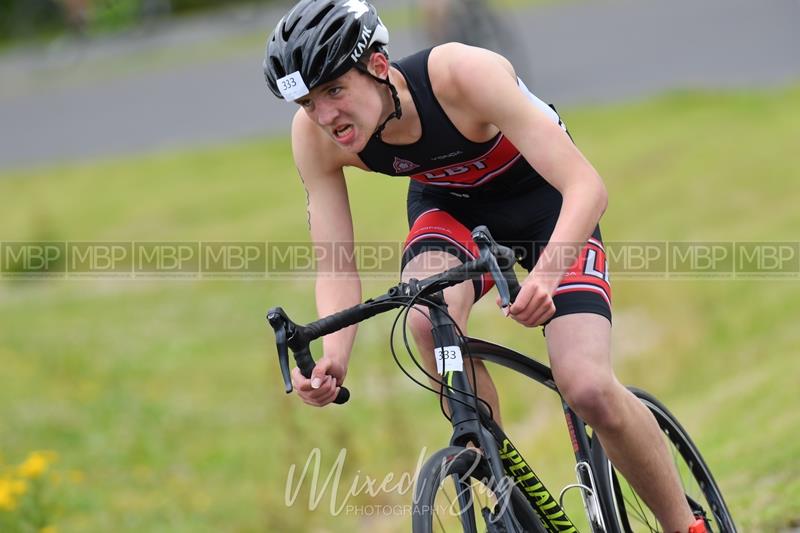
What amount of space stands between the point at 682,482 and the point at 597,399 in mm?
642

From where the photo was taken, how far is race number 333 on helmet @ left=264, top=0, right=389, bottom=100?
3.70 meters

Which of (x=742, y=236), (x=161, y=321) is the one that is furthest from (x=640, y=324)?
(x=161, y=321)

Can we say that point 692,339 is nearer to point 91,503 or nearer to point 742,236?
point 742,236

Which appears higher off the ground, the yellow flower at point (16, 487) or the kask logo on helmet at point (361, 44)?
the kask logo on helmet at point (361, 44)

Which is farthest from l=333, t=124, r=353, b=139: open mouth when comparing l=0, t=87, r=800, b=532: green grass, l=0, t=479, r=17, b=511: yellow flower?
l=0, t=479, r=17, b=511: yellow flower

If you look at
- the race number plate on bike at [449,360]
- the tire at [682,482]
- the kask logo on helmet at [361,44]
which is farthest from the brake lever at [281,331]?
the tire at [682,482]

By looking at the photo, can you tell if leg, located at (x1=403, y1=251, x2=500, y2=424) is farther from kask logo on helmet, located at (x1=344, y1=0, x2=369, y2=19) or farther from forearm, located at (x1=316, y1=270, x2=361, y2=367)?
kask logo on helmet, located at (x1=344, y1=0, x2=369, y2=19)

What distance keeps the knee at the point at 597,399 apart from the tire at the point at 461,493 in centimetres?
35

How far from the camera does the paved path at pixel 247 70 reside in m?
16.0

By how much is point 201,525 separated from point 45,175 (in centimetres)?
1009

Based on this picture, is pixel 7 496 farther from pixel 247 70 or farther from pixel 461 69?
Answer: pixel 247 70

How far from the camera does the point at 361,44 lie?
150 inches

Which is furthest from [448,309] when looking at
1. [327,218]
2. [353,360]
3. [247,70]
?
[247,70]

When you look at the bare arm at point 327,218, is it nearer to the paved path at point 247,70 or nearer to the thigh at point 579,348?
the thigh at point 579,348
